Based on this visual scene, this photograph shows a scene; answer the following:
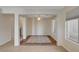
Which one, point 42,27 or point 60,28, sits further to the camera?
point 42,27

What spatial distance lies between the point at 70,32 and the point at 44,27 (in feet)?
10.3

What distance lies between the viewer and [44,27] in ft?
29.4

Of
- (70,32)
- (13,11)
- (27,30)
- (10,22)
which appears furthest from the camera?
(10,22)

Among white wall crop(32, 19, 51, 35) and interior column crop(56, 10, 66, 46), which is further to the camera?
white wall crop(32, 19, 51, 35)

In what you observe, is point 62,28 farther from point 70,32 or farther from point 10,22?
point 10,22

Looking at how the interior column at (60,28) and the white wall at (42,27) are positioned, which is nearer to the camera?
the interior column at (60,28)

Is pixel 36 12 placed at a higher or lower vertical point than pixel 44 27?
higher
